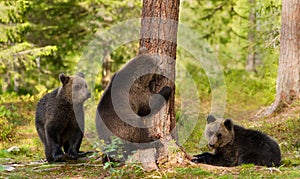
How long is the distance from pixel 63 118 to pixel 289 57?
8.47 m

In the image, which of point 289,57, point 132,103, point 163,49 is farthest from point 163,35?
point 289,57

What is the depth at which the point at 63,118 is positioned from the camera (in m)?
8.02

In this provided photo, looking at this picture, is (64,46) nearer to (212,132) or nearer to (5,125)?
(5,125)

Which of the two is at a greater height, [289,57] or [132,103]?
[289,57]

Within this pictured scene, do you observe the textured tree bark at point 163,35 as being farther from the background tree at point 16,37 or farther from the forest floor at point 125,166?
the background tree at point 16,37

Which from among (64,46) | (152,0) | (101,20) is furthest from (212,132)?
(64,46)

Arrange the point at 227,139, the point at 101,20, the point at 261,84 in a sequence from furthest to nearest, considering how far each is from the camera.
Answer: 1. the point at 261,84
2. the point at 101,20
3. the point at 227,139

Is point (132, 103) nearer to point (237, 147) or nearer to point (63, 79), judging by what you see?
point (63, 79)

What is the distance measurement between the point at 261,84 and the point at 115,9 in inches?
335

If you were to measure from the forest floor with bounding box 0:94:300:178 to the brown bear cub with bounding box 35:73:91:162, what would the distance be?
0.33m

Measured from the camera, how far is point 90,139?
1215 cm

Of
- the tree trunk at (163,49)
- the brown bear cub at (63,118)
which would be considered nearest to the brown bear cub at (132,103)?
the tree trunk at (163,49)

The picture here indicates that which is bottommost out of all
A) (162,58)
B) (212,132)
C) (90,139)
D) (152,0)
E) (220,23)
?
(90,139)

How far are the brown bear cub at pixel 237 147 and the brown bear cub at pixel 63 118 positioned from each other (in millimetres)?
2401
